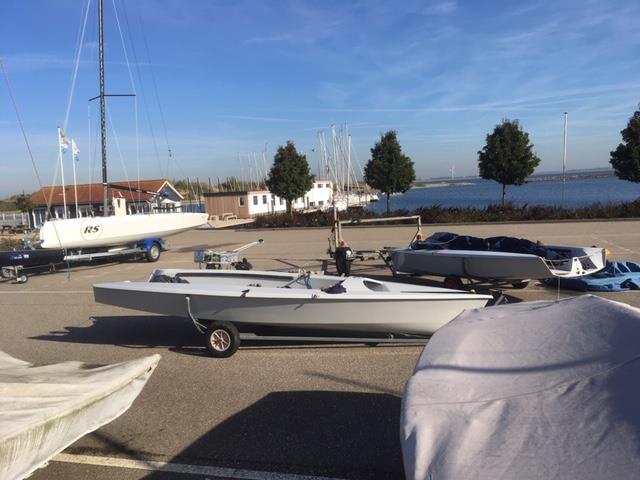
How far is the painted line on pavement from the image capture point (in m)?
3.85

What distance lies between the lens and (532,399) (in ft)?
8.36

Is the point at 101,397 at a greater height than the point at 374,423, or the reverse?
the point at 101,397

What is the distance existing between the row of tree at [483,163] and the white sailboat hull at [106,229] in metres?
16.1

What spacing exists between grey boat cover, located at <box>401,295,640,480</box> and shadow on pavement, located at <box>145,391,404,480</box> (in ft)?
4.28

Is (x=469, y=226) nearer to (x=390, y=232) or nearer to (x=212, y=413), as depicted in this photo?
Answer: (x=390, y=232)

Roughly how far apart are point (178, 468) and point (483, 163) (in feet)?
92.2

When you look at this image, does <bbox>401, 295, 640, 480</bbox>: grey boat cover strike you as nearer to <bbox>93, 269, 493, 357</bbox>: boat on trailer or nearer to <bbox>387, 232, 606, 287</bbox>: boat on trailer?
<bbox>93, 269, 493, 357</bbox>: boat on trailer

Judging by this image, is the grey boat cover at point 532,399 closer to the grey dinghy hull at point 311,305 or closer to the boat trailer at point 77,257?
the grey dinghy hull at point 311,305

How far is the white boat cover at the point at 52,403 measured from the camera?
3076 millimetres

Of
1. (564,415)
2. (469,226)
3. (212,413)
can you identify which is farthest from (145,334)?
(469,226)

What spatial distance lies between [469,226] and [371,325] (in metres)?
20.1

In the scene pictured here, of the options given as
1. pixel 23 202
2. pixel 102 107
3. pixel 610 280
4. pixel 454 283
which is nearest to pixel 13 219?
pixel 23 202

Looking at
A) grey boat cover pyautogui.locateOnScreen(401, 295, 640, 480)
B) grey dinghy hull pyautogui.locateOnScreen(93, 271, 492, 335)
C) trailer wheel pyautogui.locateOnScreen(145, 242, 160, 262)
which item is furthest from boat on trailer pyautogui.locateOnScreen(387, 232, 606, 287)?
trailer wheel pyautogui.locateOnScreen(145, 242, 160, 262)

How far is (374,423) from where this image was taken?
4645mm
